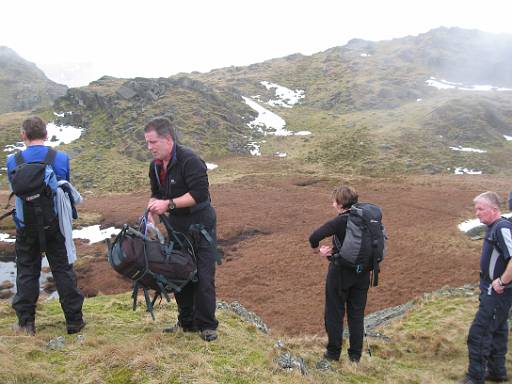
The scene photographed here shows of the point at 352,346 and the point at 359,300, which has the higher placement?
the point at 359,300

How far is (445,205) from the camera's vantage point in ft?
92.7

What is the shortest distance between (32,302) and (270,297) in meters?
10.8

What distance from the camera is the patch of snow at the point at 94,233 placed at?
2474 centimetres

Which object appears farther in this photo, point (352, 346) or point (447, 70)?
point (447, 70)

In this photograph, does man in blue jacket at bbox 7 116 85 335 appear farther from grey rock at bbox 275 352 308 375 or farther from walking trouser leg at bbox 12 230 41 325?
grey rock at bbox 275 352 308 375

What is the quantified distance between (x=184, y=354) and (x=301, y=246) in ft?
54.6

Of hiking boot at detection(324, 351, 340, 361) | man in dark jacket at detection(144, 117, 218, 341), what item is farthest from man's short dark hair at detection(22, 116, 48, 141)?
hiking boot at detection(324, 351, 340, 361)

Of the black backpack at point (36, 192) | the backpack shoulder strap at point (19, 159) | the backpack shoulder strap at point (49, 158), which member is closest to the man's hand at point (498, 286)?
the black backpack at point (36, 192)

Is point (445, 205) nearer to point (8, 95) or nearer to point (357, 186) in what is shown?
point (357, 186)

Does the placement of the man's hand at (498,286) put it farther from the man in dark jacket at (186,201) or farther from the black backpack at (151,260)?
the black backpack at (151,260)

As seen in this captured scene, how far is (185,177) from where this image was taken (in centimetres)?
542

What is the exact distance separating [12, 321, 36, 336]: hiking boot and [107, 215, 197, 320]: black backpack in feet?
6.61

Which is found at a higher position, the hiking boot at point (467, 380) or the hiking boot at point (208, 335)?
the hiking boot at point (208, 335)

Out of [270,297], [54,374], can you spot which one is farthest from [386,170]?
[54,374]
